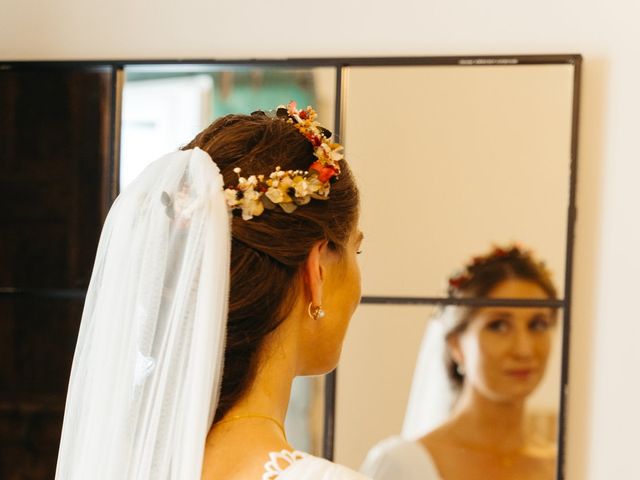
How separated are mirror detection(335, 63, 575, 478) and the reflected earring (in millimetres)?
1056

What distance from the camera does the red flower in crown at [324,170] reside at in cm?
109

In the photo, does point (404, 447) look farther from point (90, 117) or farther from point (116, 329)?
point (116, 329)

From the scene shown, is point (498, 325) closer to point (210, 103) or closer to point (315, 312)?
point (210, 103)

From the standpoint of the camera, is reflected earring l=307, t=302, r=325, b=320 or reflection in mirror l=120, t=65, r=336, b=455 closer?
reflected earring l=307, t=302, r=325, b=320

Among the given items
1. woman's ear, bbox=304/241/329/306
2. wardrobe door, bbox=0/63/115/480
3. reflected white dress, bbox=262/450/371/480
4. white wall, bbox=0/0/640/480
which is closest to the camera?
reflected white dress, bbox=262/450/371/480

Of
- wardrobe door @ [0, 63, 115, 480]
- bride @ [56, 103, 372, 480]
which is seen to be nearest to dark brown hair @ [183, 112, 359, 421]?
bride @ [56, 103, 372, 480]

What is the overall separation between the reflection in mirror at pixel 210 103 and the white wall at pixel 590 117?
3.1 inches

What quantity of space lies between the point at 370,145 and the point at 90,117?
0.63 m

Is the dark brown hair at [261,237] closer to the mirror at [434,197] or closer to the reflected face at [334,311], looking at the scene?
the reflected face at [334,311]

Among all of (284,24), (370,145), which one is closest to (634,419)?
(370,145)

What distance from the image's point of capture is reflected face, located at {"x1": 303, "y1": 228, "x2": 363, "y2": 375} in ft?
3.62

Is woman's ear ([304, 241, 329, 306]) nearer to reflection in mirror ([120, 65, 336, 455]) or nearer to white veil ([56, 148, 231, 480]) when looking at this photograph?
white veil ([56, 148, 231, 480])

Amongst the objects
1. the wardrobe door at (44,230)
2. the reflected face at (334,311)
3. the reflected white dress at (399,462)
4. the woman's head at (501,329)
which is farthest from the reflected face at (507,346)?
the reflected face at (334,311)

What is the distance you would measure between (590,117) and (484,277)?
394 millimetres
